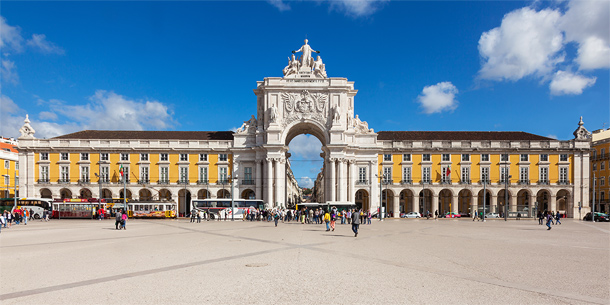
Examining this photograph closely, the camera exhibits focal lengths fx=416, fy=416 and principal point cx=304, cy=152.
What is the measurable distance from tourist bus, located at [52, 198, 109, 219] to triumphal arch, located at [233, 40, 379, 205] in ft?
70.2

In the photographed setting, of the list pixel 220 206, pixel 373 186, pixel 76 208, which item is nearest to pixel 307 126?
pixel 373 186

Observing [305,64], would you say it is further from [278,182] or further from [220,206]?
[220,206]

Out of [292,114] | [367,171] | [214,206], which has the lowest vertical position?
[214,206]

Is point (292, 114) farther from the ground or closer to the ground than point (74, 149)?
farther from the ground

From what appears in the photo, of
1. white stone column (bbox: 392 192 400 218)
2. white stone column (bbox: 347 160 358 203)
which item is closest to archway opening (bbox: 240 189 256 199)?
white stone column (bbox: 347 160 358 203)

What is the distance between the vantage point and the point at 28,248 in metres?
20.0

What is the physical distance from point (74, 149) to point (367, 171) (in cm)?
4636

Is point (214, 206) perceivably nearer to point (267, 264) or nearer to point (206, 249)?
point (206, 249)

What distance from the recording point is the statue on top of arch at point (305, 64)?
2559 inches

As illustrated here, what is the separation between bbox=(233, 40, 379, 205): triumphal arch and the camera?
6281 centimetres

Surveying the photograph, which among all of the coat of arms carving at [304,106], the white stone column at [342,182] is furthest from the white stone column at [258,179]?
the white stone column at [342,182]

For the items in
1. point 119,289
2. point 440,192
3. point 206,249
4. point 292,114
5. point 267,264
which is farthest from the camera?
point 440,192

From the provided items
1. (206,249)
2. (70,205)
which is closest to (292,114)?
(70,205)

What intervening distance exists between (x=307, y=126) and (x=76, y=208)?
113 feet
